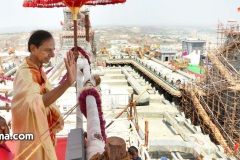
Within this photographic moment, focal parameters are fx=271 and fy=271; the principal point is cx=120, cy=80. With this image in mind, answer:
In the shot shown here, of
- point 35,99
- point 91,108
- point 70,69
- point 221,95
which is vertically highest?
point 70,69

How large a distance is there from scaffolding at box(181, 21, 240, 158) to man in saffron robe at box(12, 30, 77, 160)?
15277 mm

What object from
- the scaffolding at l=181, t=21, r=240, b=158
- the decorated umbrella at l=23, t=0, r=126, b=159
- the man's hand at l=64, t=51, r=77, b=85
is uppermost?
the man's hand at l=64, t=51, r=77, b=85

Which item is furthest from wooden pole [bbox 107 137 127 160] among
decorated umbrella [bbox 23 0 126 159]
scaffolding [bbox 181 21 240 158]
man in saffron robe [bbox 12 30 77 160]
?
scaffolding [bbox 181 21 240 158]

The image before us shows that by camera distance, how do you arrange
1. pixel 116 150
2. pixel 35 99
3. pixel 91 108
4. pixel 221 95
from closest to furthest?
pixel 116 150, pixel 35 99, pixel 91 108, pixel 221 95

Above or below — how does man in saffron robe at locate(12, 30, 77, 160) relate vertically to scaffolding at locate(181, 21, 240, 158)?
above

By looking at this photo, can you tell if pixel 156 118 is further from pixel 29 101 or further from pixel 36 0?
pixel 29 101

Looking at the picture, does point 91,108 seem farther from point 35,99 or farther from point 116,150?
point 116,150

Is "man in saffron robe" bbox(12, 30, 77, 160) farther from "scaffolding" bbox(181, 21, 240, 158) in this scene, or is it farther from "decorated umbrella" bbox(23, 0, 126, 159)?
"scaffolding" bbox(181, 21, 240, 158)

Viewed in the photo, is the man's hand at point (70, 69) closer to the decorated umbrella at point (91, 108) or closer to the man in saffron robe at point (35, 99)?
the man in saffron robe at point (35, 99)

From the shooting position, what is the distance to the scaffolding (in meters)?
16.5

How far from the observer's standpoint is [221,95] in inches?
725

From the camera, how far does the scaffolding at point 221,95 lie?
1655 cm

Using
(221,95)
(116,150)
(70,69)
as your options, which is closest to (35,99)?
(70,69)

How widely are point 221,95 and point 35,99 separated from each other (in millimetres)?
18044
